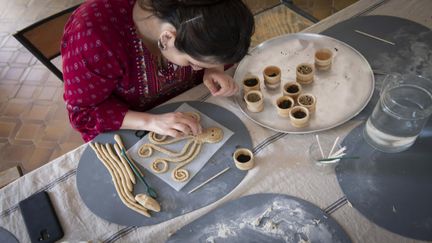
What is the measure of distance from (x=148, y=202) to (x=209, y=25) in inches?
19.3

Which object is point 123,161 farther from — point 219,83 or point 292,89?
point 292,89

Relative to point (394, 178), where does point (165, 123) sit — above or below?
above

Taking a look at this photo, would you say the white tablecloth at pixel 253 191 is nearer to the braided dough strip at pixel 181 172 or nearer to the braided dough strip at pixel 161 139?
the braided dough strip at pixel 181 172

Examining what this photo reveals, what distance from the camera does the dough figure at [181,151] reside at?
1.00m

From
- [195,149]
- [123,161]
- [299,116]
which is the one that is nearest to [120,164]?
[123,161]

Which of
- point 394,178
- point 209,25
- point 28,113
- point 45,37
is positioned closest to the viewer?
point 209,25

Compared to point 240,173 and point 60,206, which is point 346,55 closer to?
point 240,173

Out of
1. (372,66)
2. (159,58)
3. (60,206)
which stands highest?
(159,58)

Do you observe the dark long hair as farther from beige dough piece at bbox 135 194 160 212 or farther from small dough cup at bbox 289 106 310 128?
beige dough piece at bbox 135 194 160 212

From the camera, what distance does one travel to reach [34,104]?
2.43 m

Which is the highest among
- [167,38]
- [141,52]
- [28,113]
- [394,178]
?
[167,38]

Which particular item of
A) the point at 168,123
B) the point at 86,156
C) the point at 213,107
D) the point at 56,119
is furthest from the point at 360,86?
the point at 56,119

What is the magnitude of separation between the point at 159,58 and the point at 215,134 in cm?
34

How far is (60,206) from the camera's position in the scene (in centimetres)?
97
